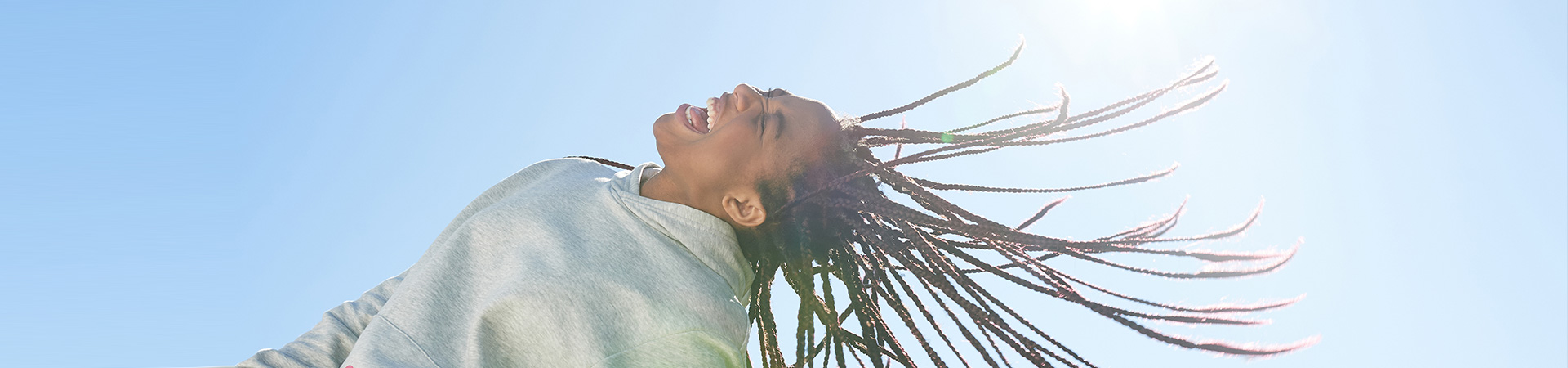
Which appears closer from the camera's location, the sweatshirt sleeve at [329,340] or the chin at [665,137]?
the sweatshirt sleeve at [329,340]

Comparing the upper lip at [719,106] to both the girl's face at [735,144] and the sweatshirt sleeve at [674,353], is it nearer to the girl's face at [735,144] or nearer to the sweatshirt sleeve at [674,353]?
the girl's face at [735,144]

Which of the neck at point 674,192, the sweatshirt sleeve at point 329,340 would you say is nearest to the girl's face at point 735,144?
the neck at point 674,192

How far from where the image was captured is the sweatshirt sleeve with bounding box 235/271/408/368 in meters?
2.02

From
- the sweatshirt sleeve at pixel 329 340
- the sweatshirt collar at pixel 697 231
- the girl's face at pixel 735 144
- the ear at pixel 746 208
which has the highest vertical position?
the girl's face at pixel 735 144

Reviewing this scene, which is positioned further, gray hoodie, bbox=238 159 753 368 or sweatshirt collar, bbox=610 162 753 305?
sweatshirt collar, bbox=610 162 753 305

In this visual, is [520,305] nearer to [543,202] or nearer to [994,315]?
[543,202]

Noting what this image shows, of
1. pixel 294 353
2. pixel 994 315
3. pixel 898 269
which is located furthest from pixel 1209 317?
pixel 294 353

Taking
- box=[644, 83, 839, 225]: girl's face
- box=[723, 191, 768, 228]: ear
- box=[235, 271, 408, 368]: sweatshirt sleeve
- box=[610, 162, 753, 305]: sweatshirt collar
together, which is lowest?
box=[235, 271, 408, 368]: sweatshirt sleeve

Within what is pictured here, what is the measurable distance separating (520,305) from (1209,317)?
1.31 meters

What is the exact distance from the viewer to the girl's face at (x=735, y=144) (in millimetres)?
2166

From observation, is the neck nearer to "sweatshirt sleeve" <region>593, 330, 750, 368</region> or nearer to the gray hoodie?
the gray hoodie

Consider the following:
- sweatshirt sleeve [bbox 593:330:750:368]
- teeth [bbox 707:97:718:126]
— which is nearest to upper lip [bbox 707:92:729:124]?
teeth [bbox 707:97:718:126]

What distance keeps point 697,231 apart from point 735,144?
0.62 feet

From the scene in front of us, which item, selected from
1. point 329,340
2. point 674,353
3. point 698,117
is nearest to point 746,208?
point 698,117
